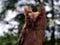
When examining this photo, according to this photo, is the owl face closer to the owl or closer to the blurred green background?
the owl

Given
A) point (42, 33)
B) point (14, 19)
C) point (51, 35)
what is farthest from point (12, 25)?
point (42, 33)

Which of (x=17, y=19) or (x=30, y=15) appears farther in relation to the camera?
(x=17, y=19)

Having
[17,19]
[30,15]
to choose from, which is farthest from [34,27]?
[17,19]

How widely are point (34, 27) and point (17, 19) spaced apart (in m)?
0.51

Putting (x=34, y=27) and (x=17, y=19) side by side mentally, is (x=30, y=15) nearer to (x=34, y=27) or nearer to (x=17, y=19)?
(x=34, y=27)

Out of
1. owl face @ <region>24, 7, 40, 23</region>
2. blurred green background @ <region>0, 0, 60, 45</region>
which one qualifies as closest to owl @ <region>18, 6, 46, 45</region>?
owl face @ <region>24, 7, 40, 23</region>

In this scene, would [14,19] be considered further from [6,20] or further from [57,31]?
[57,31]

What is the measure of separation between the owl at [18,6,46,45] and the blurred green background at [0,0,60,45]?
0.42 m

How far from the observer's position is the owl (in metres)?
2.15

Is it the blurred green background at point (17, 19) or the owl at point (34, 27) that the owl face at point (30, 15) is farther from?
the blurred green background at point (17, 19)

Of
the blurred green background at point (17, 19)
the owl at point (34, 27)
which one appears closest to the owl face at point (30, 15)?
the owl at point (34, 27)

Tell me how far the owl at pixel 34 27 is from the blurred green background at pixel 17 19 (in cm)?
42

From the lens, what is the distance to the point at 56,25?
2705 millimetres

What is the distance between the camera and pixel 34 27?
218 cm
